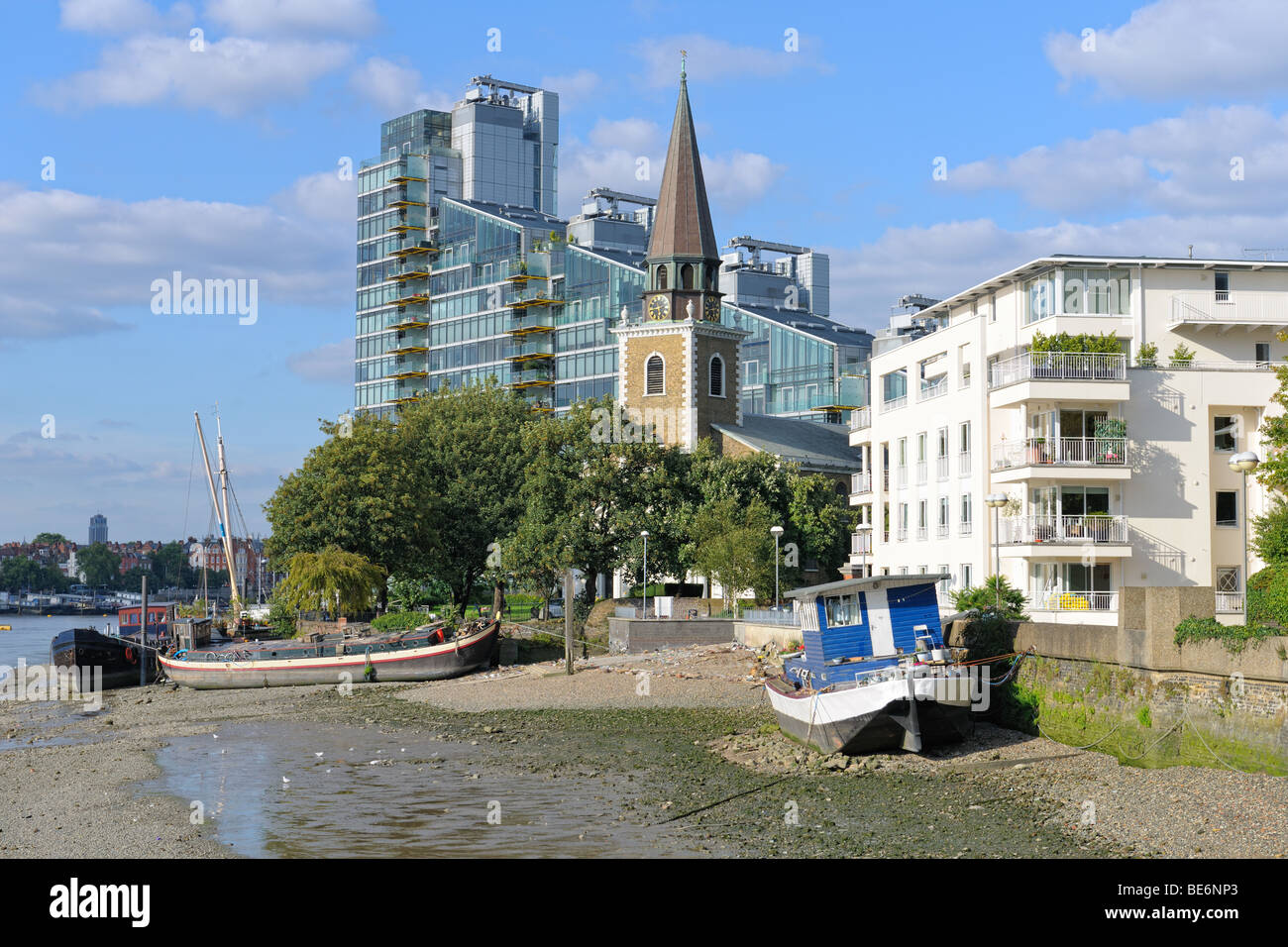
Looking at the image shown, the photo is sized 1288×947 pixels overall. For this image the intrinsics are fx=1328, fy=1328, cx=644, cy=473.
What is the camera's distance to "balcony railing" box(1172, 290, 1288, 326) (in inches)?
1726

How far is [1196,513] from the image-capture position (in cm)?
4003

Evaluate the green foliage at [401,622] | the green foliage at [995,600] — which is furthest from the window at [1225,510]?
the green foliage at [401,622]

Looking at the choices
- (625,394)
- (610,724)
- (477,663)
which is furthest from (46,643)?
(610,724)

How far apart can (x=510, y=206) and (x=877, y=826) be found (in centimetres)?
10932

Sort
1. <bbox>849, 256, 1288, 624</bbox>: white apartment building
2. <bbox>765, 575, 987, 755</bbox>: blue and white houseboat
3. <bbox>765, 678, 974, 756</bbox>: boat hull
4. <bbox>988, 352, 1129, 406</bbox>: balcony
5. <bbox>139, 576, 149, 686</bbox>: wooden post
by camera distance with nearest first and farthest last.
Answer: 1. <bbox>765, 678, 974, 756</bbox>: boat hull
2. <bbox>765, 575, 987, 755</bbox>: blue and white houseboat
3. <bbox>988, 352, 1129, 406</bbox>: balcony
4. <bbox>849, 256, 1288, 624</bbox>: white apartment building
5. <bbox>139, 576, 149, 686</bbox>: wooden post

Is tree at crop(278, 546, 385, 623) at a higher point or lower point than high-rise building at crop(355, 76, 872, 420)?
lower

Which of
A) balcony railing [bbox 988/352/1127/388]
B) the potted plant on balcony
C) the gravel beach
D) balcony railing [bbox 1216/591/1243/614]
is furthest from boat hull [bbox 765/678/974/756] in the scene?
balcony railing [bbox 988/352/1127/388]

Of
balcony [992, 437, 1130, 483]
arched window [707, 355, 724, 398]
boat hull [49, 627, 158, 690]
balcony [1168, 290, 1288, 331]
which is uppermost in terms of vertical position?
arched window [707, 355, 724, 398]

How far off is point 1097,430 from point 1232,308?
27.0ft

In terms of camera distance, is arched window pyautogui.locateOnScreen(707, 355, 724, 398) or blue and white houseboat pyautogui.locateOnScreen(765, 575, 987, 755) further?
arched window pyautogui.locateOnScreen(707, 355, 724, 398)

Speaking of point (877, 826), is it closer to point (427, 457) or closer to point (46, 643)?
point (427, 457)

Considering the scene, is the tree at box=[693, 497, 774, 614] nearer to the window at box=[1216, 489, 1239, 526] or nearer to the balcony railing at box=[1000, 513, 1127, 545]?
the balcony railing at box=[1000, 513, 1127, 545]

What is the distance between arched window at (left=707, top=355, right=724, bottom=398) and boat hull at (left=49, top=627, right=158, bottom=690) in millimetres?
35148

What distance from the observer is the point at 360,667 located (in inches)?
Result: 2051
